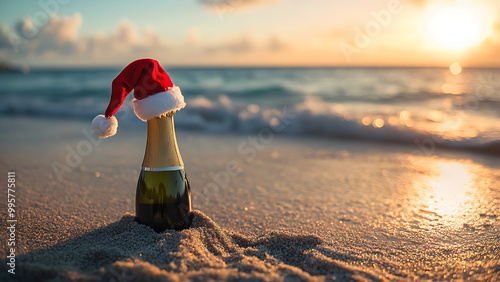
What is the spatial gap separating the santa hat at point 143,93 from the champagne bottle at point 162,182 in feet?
0.17

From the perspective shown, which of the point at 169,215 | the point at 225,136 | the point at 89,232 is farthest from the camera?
the point at 225,136

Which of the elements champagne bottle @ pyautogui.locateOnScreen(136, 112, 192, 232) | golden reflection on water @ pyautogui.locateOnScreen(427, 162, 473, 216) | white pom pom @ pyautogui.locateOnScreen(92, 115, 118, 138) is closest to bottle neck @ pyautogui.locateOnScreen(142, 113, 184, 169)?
champagne bottle @ pyautogui.locateOnScreen(136, 112, 192, 232)

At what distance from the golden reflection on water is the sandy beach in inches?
0.5

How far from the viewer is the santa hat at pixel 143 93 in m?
1.49

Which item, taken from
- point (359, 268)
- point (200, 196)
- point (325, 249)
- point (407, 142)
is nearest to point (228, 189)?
point (200, 196)

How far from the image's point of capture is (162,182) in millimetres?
1544

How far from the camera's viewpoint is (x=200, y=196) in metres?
2.57

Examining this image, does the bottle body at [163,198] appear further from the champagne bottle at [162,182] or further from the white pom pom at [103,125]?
the white pom pom at [103,125]

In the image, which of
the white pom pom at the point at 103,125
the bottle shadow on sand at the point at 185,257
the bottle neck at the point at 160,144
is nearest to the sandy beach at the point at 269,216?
the bottle shadow on sand at the point at 185,257

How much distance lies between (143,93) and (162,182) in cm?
36

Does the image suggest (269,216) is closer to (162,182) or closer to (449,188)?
(162,182)

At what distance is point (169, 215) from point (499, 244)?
149 cm

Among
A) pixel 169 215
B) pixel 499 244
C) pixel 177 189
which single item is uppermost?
pixel 177 189

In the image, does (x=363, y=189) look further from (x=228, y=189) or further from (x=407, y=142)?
(x=407, y=142)
